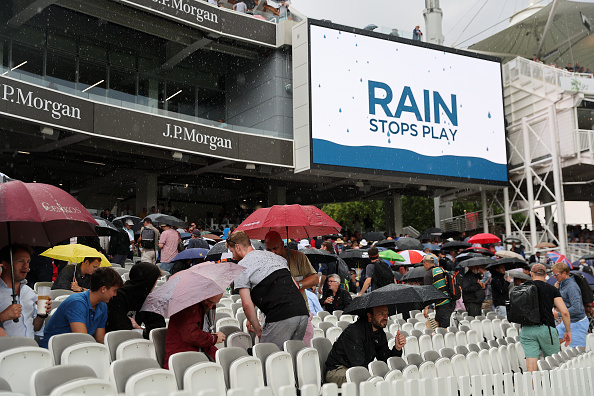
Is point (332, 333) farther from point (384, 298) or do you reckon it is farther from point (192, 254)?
point (192, 254)

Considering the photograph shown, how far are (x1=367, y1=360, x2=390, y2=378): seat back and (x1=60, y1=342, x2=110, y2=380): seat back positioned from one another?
214cm

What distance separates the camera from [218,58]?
27.0m

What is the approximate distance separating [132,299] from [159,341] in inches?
24.3

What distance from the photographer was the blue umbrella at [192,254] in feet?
41.9

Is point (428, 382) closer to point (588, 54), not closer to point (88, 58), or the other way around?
point (88, 58)

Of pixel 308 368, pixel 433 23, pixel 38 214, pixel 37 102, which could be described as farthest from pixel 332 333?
pixel 433 23

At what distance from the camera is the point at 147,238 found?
14.0 m

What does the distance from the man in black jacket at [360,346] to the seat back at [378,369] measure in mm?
267

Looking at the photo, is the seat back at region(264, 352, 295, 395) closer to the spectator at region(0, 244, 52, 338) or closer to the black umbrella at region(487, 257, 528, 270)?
the spectator at region(0, 244, 52, 338)

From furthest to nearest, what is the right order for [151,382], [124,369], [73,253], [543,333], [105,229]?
1. [105,229]
2. [73,253]
3. [543,333]
4. [124,369]
5. [151,382]

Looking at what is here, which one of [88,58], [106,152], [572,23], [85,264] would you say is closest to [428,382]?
[85,264]

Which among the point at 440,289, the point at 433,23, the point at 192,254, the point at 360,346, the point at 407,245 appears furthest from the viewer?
the point at 433,23

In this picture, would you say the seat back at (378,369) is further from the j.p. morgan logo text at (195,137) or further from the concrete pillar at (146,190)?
the concrete pillar at (146,190)

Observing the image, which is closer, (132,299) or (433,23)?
(132,299)
